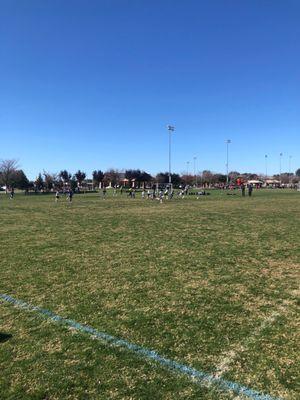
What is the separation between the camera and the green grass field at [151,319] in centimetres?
370

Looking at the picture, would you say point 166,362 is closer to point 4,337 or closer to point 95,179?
point 4,337

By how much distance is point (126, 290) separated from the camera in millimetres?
6691

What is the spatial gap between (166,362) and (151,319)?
1.24 m

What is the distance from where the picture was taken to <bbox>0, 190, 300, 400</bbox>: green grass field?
370 cm

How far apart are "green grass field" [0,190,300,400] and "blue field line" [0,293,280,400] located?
0.08 metres

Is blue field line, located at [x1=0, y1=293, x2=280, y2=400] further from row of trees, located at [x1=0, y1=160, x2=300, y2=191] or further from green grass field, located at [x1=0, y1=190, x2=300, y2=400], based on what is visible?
row of trees, located at [x1=0, y1=160, x2=300, y2=191]

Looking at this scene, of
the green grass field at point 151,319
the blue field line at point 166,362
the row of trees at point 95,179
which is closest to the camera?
the blue field line at point 166,362

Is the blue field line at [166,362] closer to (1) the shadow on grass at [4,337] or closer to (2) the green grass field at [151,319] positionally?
(2) the green grass field at [151,319]

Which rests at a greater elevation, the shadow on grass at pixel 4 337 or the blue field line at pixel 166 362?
the shadow on grass at pixel 4 337

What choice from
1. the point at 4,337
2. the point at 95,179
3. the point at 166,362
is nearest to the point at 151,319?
the point at 166,362

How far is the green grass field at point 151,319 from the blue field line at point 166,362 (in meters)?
0.08

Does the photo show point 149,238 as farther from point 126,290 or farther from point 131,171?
point 131,171

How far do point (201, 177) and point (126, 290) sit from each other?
558ft

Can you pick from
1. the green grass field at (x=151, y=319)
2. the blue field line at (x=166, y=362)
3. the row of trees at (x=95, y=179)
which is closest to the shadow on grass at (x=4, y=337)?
the green grass field at (x=151, y=319)
